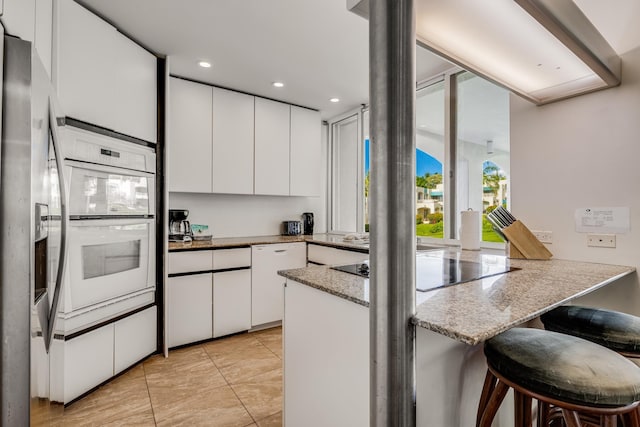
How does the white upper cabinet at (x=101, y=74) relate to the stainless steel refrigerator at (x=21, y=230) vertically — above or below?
above

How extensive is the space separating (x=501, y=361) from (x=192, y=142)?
2.89m

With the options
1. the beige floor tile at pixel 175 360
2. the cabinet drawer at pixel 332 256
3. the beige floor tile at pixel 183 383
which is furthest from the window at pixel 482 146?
the beige floor tile at pixel 175 360

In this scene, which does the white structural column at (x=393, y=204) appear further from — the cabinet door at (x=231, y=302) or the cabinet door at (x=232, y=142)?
the cabinet door at (x=232, y=142)

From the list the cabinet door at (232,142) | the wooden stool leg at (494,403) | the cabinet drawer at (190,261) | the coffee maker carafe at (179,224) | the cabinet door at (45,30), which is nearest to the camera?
the wooden stool leg at (494,403)

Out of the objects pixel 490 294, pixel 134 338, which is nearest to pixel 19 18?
pixel 490 294

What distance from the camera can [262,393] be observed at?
205 cm

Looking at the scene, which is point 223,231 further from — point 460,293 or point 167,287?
point 460,293

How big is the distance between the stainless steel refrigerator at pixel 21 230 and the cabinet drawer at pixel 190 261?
1.77 m

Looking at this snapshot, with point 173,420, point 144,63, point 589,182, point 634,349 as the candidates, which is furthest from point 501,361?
point 144,63

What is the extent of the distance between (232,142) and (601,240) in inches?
117

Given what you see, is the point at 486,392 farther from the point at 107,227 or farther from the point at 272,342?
the point at 107,227

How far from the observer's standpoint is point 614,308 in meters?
1.64

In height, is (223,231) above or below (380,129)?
below

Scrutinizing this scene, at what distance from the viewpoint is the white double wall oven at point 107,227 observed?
188 centimetres
